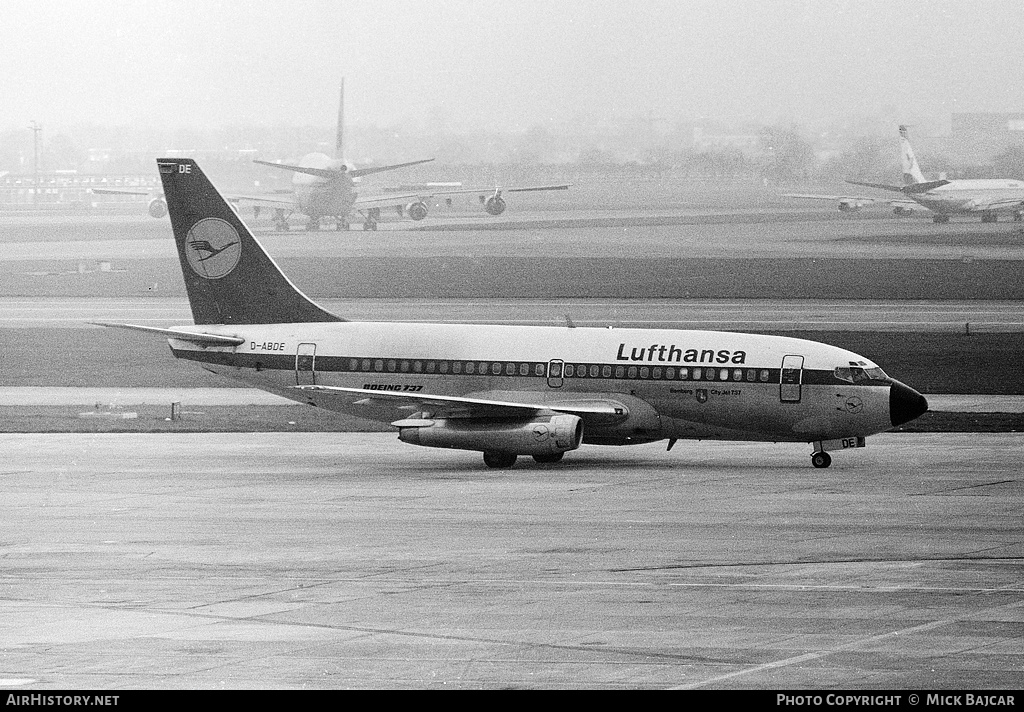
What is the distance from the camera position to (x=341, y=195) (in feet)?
360

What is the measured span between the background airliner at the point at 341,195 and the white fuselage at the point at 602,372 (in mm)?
63110

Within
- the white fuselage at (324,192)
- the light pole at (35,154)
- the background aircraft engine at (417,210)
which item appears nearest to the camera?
the white fuselage at (324,192)

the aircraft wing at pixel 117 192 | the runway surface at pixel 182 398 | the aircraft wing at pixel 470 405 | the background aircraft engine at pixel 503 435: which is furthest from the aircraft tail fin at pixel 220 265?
the aircraft wing at pixel 117 192

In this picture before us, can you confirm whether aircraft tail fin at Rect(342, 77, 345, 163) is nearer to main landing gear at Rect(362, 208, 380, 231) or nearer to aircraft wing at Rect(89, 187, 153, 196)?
main landing gear at Rect(362, 208, 380, 231)

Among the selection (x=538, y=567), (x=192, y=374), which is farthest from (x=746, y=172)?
(x=538, y=567)

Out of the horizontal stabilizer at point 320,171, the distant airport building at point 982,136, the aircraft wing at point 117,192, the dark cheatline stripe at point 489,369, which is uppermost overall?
the distant airport building at point 982,136

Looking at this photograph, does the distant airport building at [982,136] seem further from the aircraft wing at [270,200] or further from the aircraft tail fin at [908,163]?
the aircraft wing at [270,200]

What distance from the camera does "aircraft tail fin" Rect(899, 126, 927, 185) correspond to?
102375mm

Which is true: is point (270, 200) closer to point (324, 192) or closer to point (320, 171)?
point (324, 192)

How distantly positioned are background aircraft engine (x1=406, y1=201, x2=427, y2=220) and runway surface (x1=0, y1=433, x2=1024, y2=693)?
66313 mm

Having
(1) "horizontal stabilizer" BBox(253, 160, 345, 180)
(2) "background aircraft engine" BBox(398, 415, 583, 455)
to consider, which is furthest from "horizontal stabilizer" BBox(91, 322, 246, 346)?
(1) "horizontal stabilizer" BBox(253, 160, 345, 180)

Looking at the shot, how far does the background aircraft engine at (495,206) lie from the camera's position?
108m

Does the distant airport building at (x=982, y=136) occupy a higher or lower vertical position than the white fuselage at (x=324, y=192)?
higher
